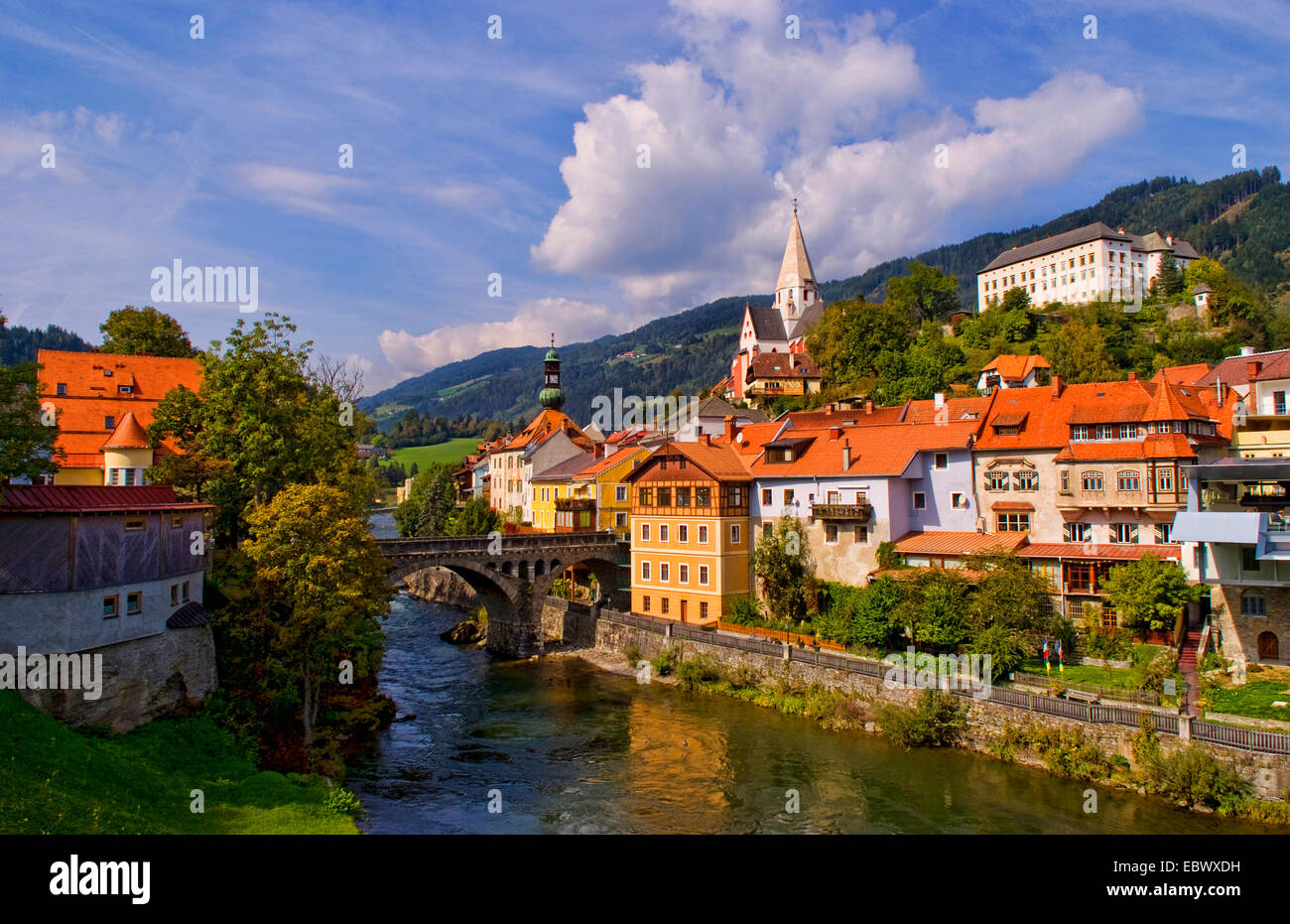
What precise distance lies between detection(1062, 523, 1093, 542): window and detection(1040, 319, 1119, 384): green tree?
3947cm

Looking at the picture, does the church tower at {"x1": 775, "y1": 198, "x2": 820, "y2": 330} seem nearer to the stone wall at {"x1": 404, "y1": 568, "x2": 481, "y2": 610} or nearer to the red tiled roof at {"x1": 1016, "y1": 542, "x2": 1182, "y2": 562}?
the stone wall at {"x1": 404, "y1": 568, "x2": 481, "y2": 610}

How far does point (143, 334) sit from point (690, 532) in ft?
133

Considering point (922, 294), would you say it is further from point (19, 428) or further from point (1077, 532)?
point (19, 428)

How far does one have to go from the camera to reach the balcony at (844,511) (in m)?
43.2

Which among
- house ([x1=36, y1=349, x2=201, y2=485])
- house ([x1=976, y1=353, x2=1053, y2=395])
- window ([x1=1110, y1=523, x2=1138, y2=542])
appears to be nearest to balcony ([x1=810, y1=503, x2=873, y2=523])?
window ([x1=1110, y1=523, x2=1138, y2=542])

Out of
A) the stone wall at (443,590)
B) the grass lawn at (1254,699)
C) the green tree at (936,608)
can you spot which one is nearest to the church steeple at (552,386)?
the stone wall at (443,590)

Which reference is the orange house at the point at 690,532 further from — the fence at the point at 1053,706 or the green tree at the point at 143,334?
the green tree at the point at 143,334

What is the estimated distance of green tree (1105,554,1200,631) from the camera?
32531 millimetres

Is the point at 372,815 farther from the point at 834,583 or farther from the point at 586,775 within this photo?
the point at 834,583

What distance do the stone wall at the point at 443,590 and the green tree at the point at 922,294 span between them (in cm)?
6680
